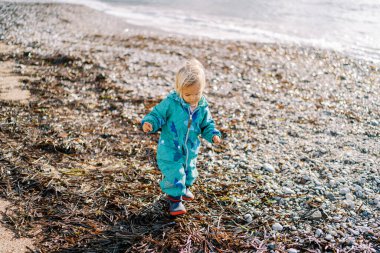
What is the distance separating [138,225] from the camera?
450 cm

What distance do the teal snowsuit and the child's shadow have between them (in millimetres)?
369

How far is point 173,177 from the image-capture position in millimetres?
4309

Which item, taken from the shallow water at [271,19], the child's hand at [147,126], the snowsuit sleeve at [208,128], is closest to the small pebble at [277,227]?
the snowsuit sleeve at [208,128]

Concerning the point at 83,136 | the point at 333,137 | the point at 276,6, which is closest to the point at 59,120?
the point at 83,136

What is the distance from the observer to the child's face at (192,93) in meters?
3.96

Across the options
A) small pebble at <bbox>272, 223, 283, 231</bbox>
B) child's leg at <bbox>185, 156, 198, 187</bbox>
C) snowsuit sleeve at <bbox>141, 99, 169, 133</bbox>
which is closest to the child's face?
snowsuit sleeve at <bbox>141, 99, 169, 133</bbox>

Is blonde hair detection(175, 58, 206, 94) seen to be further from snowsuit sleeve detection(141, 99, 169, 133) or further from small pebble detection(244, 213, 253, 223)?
small pebble detection(244, 213, 253, 223)

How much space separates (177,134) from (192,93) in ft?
1.70

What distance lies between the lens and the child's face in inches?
156

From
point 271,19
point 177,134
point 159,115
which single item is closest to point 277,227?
point 177,134

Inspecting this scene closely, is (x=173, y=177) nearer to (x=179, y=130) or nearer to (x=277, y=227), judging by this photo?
(x=179, y=130)

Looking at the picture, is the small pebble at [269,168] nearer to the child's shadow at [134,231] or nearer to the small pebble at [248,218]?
the small pebble at [248,218]

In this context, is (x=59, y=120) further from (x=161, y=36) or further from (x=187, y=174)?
(x=161, y=36)

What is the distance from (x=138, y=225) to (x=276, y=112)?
13.5 ft
